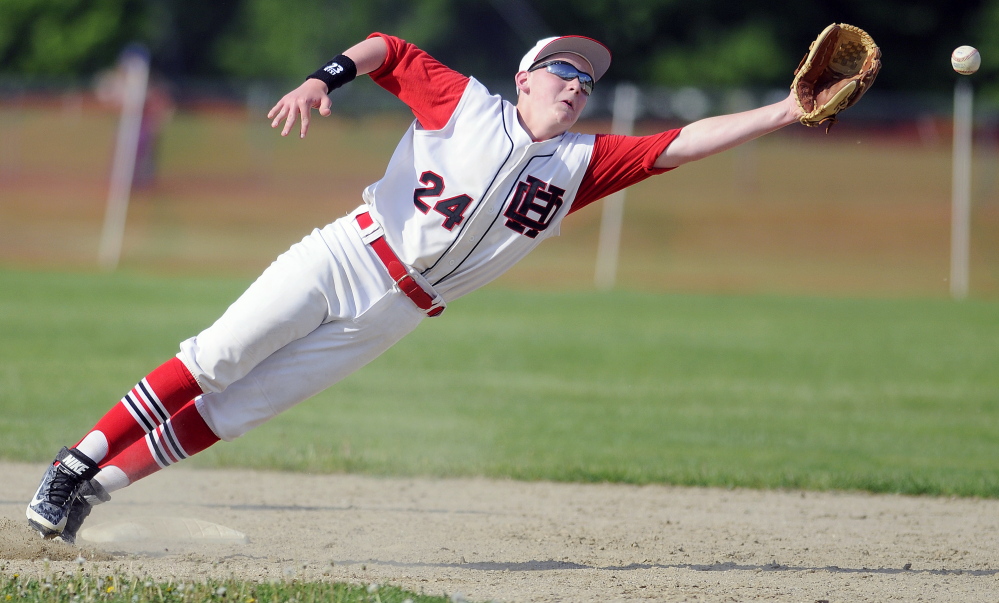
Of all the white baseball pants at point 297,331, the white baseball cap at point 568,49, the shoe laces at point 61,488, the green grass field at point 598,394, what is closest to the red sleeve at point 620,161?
the white baseball cap at point 568,49

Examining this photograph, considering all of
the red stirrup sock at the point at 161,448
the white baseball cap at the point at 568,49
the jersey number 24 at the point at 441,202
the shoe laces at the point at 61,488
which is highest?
the white baseball cap at the point at 568,49

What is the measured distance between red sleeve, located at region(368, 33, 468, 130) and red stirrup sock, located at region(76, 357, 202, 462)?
1.27 metres

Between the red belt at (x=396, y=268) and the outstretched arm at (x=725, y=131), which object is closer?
the outstretched arm at (x=725, y=131)

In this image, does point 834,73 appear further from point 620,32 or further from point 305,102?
point 620,32

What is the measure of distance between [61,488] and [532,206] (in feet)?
6.55

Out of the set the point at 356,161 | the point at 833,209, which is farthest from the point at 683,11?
the point at 356,161

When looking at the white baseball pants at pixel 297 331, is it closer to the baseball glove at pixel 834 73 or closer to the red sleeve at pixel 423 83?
the red sleeve at pixel 423 83

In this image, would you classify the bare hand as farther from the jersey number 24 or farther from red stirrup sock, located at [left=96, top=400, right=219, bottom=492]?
red stirrup sock, located at [left=96, top=400, right=219, bottom=492]

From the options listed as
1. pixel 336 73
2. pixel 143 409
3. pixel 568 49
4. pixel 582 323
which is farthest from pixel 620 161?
pixel 582 323

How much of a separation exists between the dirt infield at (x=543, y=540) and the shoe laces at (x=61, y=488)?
0.20 metres

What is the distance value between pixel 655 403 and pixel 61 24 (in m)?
25.5

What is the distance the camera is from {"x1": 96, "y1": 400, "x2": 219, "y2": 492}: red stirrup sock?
3.79 metres

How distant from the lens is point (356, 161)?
20641mm

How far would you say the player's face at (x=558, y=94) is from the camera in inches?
146
